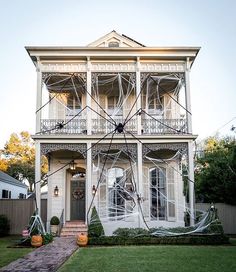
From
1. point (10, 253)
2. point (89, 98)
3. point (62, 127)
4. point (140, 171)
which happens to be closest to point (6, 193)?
point (62, 127)

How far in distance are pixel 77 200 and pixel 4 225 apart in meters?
3.83

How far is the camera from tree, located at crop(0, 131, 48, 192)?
38.6 m

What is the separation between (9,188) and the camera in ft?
87.2

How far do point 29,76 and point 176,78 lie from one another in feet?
27.1

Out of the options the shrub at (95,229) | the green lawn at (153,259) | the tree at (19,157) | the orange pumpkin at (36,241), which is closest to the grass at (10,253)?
the orange pumpkin at (36,241)

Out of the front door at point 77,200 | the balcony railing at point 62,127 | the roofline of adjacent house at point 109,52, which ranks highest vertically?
the roofline of adjacent house at point 109,52

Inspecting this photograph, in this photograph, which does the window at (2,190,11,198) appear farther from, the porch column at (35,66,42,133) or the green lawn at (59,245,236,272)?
the green lawn at (59,245,236,272)

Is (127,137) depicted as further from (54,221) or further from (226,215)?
(226,215)

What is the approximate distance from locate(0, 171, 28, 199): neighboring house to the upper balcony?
30.9 ft

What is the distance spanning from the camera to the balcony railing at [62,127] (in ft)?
A: 52.5

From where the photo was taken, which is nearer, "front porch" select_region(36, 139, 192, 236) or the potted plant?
the potted plant

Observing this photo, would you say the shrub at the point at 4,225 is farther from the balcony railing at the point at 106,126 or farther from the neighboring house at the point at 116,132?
the balcony railing at the point at 106,126

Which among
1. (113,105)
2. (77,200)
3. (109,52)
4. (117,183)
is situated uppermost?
(109,52)

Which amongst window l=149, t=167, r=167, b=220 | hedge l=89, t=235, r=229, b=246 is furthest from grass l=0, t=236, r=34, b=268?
window l=149, t=167, r=167, b=220
